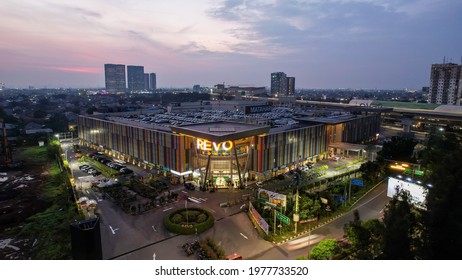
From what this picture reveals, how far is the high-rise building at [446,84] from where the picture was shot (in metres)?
149

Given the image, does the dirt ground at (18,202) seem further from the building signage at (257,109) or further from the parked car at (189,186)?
the building signage at (257,109)

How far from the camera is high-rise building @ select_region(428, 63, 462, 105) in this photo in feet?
489

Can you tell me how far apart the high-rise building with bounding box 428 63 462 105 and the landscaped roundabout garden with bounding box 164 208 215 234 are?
160 meters

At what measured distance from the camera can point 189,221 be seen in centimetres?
3086

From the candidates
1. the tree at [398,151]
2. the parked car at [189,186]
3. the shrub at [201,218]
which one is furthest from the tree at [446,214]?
the tree at [398,151]

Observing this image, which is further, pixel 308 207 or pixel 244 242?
pixel 308 207

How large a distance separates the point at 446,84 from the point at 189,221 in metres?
178

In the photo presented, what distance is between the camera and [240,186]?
137 feet

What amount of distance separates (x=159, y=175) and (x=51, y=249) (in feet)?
72.1

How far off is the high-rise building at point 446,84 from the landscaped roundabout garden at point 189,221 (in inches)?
6295

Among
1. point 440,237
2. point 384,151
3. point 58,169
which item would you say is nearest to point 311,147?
point 384,151

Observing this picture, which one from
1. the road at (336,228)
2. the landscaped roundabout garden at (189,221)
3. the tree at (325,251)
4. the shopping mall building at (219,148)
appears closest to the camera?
the tree at (325,251)

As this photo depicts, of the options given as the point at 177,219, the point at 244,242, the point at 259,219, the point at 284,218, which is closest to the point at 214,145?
the point at 177,219

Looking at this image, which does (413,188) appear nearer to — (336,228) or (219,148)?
(336,228)
